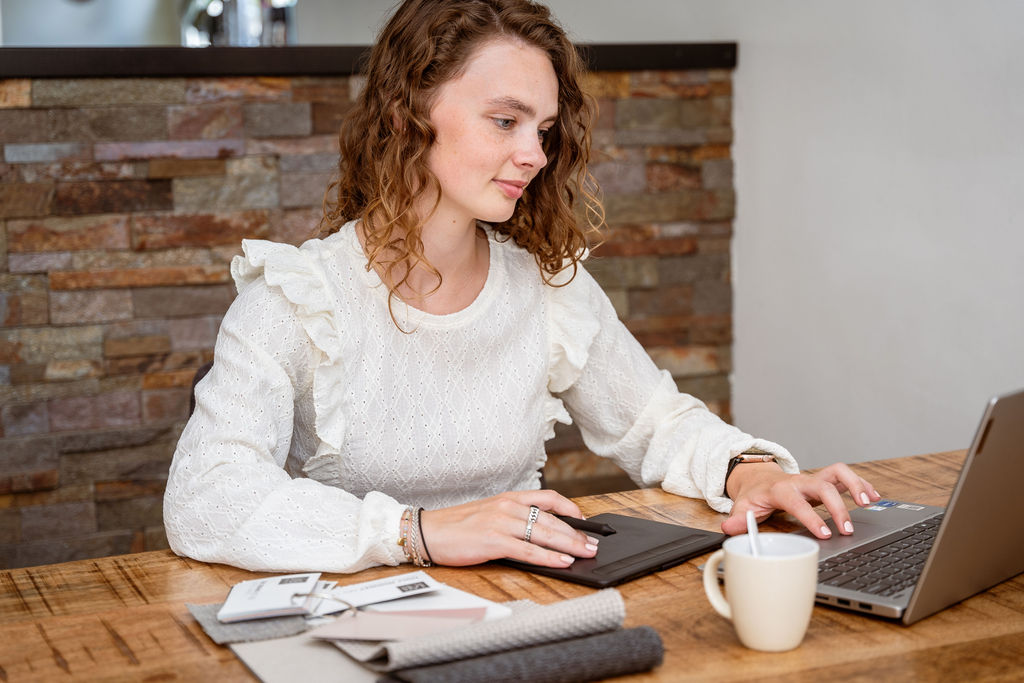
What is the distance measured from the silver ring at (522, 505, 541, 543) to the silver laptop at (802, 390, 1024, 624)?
0.96 ft

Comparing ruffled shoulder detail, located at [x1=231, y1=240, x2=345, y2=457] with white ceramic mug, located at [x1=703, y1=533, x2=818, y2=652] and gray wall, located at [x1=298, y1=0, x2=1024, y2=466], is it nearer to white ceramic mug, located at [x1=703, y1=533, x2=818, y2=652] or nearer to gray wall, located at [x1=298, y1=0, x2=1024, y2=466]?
white ceramic mug, located at [x1=703, y1=533, x2=818, y2=652]

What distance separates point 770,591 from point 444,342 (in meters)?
0.79

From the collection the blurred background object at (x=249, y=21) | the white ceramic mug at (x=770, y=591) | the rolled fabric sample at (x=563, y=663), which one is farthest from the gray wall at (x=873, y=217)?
the blurred background object at (x=249, y=21)

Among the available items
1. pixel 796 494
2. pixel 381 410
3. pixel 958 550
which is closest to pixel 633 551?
pixel 796 494

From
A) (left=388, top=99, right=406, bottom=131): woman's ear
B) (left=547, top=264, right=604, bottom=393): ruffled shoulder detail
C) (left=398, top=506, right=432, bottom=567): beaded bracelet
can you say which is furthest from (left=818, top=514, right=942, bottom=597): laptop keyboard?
(left=388, top=99, right=406, bottom=131): woman's ear

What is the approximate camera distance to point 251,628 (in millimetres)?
940

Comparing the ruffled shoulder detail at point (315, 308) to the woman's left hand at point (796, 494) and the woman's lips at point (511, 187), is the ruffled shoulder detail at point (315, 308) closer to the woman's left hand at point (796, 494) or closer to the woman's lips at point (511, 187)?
the woman's lips at point (511, 187)

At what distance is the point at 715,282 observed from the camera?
9.51ft

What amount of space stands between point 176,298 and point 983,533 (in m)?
1.92

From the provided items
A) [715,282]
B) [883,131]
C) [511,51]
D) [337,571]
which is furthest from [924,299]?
[337,571]

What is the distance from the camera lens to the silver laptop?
2.91 feet

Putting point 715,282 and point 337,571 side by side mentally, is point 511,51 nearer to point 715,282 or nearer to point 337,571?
point 337,571

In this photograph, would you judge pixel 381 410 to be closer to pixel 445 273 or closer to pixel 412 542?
pixel 445 273

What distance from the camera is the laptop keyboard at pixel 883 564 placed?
996 millimetres
